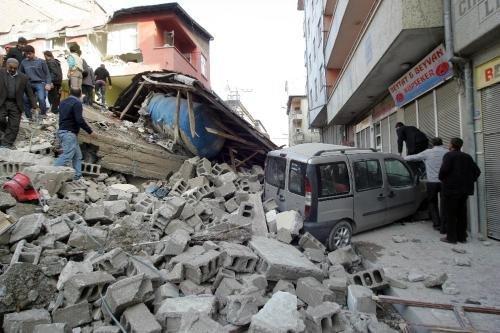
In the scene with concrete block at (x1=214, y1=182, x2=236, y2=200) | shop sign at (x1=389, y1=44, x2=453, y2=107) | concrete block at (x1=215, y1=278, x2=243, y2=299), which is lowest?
concrete block at (x1=215, y1=278, x2=243, y2=299)

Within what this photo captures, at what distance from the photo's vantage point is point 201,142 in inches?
381

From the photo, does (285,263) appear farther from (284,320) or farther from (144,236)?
(144,236)

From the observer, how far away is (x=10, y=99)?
759 cm

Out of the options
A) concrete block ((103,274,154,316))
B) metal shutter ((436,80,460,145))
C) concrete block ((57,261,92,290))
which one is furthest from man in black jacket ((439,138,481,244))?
concrete block ((57,261,92,290))

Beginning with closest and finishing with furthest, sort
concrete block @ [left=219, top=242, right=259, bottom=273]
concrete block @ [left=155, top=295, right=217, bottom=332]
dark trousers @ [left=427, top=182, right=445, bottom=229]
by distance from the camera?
concrete block @ [left=155, top=295, right=217, bottom=332] → concrete block @ [left=219, top=242, right=259, bottom=273] → dark trousers @ [left=427, top=182, right=445, bottom=229]

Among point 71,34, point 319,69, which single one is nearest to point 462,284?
point 319,69

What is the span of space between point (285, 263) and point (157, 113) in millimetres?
7335

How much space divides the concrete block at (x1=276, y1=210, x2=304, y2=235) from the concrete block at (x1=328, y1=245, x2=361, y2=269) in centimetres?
72

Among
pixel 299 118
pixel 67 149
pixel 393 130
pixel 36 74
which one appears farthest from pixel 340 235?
pixel 299 118

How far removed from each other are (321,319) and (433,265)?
99.6 inches

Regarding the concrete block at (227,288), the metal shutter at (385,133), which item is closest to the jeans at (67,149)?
the concrete block at (227,288)

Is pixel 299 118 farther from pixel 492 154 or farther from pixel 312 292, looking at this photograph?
pixel 312 292

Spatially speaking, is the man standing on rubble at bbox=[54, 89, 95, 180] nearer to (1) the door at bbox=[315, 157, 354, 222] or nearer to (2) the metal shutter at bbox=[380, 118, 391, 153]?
(1) the door at bbox=[315, 157, 354, 222]

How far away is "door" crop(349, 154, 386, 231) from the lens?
247 inches
